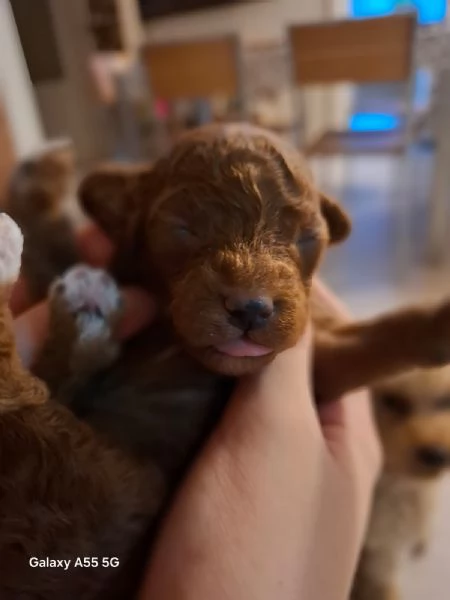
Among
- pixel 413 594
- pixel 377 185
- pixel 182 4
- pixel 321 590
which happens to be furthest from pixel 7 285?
pixel 182 4

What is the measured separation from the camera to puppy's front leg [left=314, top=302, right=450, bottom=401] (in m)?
0.68

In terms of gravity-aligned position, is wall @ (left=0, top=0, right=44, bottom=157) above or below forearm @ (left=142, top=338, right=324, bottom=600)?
above

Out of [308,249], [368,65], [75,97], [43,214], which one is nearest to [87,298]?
[308,249]

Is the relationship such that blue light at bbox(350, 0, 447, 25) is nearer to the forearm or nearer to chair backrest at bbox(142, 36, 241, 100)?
chair backrest at bbox(142, 36, 241, 100)

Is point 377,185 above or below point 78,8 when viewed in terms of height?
below

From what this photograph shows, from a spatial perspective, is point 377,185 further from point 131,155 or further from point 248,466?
point 248,466

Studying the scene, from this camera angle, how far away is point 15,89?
1.72 m

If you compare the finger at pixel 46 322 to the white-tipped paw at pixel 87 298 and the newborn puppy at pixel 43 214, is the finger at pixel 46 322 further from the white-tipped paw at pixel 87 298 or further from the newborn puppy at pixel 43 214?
the newborn puppy at pixel 43 214

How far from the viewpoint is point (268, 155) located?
641 mm

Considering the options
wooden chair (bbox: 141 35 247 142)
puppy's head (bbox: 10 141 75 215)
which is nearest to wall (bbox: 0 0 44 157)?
puppy's head (bbox: 10 141 75 215)

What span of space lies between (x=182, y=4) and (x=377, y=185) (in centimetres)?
200

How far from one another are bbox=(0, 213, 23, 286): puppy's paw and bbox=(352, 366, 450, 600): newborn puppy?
59 centimetres

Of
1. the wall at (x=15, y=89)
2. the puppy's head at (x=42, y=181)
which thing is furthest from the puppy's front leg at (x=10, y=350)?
the wall at (x=15, y=89)

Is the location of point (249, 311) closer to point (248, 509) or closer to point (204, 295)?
point (204, 295)
